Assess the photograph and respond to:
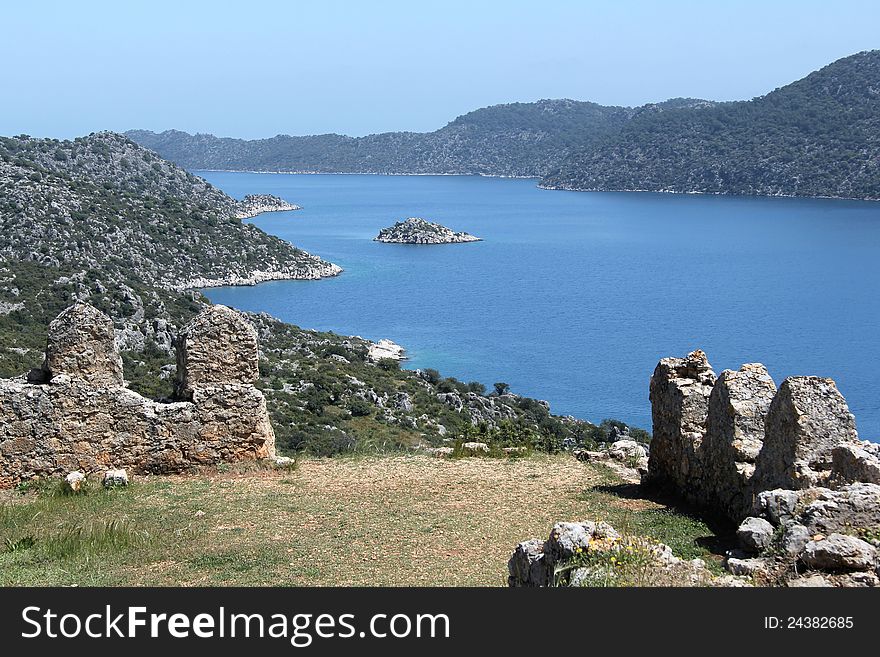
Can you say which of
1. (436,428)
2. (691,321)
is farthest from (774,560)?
(691,321)

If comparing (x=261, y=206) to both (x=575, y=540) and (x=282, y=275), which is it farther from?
(x=575, y=540)

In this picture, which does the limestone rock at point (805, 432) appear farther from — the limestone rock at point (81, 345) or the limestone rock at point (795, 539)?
the limestone rock at point (81, 345)

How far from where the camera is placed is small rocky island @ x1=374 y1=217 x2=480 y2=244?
142 metres

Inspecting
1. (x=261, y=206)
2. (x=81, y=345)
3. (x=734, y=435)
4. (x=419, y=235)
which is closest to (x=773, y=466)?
(x=734, y=435)

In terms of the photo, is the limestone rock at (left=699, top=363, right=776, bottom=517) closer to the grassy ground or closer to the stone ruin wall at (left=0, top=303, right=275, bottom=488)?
the grassy ground

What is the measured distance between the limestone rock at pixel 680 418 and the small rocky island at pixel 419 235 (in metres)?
128

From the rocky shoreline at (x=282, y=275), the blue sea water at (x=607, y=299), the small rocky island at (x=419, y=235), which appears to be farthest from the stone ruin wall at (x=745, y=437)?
the small rocky island at (x=419, y=235)

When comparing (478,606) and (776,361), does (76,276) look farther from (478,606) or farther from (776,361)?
(478,606)

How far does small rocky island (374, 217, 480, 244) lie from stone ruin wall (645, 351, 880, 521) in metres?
128

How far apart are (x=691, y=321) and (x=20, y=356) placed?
59.6 metres

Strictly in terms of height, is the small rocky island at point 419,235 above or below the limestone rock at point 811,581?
below

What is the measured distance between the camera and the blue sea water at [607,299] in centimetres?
6588

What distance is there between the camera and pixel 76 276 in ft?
170

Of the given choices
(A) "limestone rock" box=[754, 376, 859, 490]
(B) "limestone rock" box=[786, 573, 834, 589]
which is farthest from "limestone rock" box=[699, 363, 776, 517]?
(B) "limestone rock" box=[786, 573, 834, 589]
